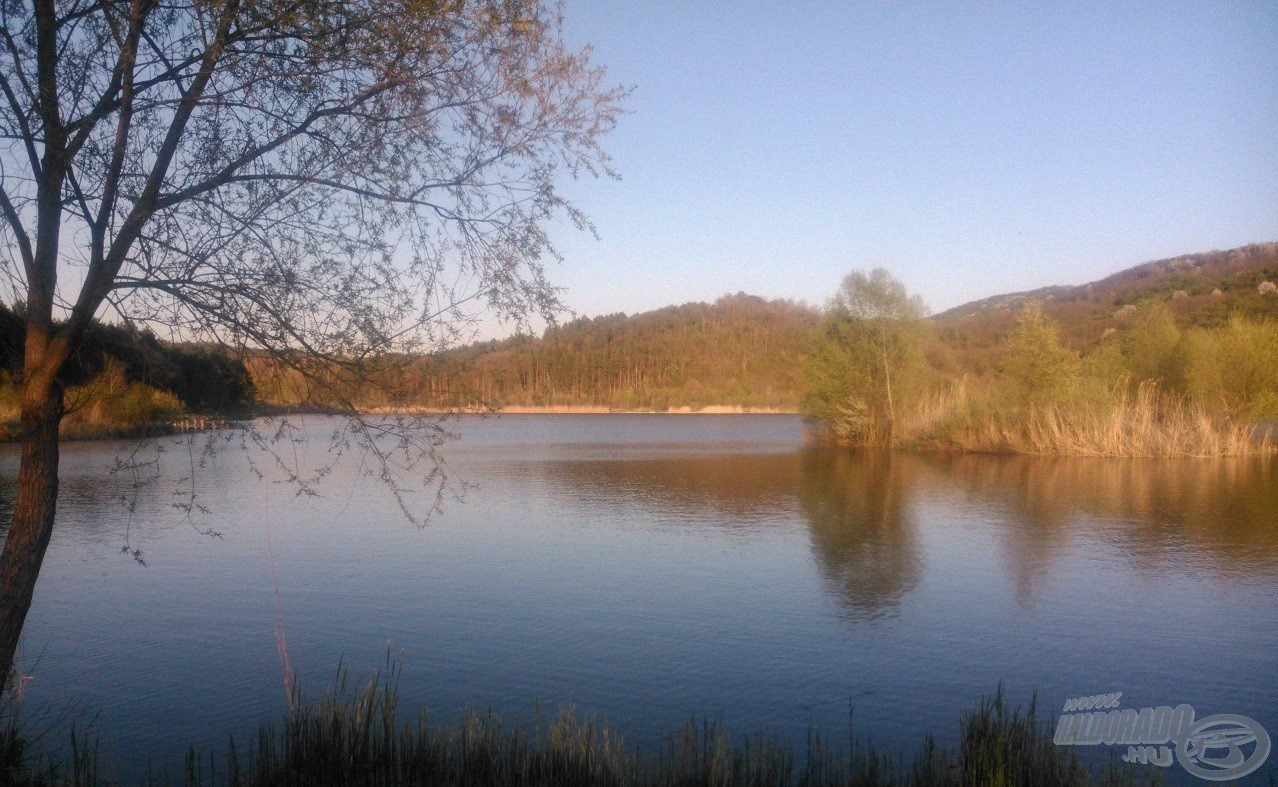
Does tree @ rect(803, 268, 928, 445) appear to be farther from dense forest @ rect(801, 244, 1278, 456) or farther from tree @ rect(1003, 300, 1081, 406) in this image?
tree @ rect(1003, 300, 1081, 406)

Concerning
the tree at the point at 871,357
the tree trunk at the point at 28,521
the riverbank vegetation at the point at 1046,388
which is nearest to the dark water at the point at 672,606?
the tree trunk at the point at 28,521

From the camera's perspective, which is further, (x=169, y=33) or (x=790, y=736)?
(x=790, y=736)

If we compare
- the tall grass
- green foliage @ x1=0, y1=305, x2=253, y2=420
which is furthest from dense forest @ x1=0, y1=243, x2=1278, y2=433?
the tall grass

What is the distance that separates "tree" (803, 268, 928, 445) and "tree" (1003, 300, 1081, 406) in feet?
13.3

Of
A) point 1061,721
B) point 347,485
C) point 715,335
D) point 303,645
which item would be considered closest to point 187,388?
point 303,645

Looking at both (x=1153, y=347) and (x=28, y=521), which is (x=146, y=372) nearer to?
(x=28, y=521)

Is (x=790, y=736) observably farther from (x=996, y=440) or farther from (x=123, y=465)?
(x=996, y=440)

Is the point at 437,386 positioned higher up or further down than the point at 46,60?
further down

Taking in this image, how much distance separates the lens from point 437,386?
504 cm

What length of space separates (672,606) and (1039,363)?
25.5 m

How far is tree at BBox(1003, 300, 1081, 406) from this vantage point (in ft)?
→ 99.2

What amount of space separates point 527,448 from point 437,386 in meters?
29.9

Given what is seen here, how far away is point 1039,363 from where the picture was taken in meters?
30.7

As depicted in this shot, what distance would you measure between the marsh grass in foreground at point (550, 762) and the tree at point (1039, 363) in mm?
27513
